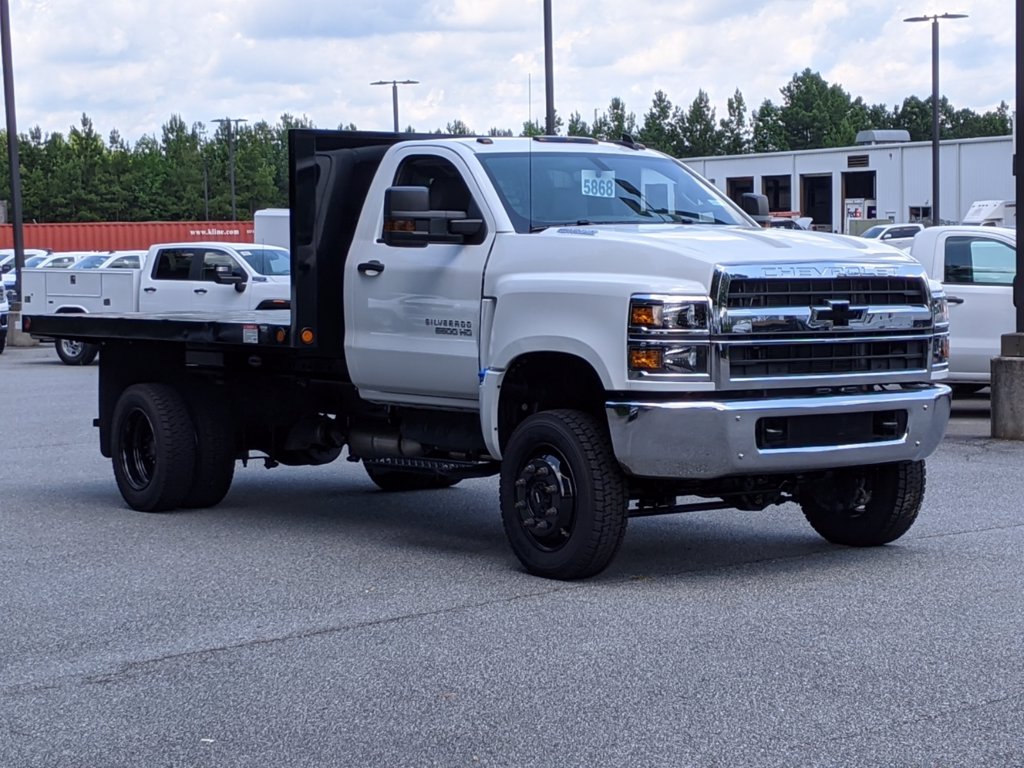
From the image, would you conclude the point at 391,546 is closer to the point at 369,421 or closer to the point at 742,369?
the point at 369,421

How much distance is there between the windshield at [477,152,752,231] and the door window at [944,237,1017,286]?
7.36 meters

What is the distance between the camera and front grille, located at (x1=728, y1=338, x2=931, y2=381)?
7.79 meters

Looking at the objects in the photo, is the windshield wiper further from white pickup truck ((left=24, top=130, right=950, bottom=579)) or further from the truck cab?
the truck cab

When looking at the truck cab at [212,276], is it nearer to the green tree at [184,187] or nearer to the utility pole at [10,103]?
the utility pole at [10,103]

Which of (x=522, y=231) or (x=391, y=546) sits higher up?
(x=522, y=231)

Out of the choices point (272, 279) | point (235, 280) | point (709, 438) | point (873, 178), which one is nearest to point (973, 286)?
point (709, 438)

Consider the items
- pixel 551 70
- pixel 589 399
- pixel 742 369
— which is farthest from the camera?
pixel 551 70

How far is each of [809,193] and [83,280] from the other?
6339 cm

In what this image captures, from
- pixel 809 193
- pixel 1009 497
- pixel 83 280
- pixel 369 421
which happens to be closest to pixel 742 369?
pixel 369 421

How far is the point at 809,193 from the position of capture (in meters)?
73.8

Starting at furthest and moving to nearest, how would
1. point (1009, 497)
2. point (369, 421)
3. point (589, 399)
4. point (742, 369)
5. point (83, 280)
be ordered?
point (83, 280)
point (1009, 497)
point (369, 421)
point (589, 399)
point (742, 369)

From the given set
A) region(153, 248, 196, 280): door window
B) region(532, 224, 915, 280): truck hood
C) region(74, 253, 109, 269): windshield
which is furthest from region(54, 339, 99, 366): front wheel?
region(532, 224, 915, 280): truck hood

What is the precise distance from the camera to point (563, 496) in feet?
26.4

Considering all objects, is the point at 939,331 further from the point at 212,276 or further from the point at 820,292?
the point at 212,276
